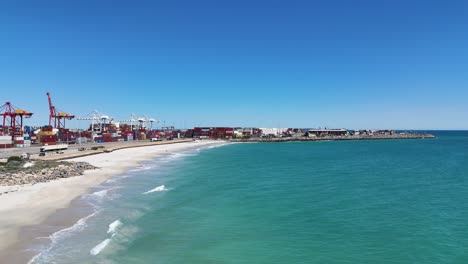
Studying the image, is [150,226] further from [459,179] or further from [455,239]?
[459,179]

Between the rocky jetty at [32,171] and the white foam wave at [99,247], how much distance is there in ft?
72.1

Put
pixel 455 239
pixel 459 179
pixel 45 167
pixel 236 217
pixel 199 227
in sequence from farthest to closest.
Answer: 1. pixel 45 167
2. pixel 459 179
3. pixel 236 217
4. pixel 199 227
5. pixel 455 239

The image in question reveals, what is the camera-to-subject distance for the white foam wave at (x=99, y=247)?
55.6 ft

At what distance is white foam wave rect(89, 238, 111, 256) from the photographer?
55.6 feet

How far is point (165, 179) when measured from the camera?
43.2 metres

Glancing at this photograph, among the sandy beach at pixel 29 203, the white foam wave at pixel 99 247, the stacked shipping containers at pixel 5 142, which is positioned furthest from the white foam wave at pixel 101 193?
the stacked shipping containers at pixel 5 142

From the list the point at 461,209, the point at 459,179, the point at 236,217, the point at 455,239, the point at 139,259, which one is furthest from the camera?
the point at 459,179

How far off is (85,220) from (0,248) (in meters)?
6.04

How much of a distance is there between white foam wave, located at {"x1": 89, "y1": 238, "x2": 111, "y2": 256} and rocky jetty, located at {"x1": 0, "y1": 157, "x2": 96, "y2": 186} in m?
22.0

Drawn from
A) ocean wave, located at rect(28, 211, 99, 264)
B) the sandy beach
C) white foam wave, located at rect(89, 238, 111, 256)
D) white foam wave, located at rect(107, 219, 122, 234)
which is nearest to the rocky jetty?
the sandy beach

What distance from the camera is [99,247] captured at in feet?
57.9

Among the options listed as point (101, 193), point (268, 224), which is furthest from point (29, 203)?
point (268, 224)

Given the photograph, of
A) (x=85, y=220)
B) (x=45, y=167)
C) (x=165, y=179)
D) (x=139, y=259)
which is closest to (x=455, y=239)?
(x=139, y=259)

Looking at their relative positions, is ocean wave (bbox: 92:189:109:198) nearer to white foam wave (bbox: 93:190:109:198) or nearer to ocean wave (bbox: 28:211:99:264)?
white foam wave (bbox: 93:190:109:198)
